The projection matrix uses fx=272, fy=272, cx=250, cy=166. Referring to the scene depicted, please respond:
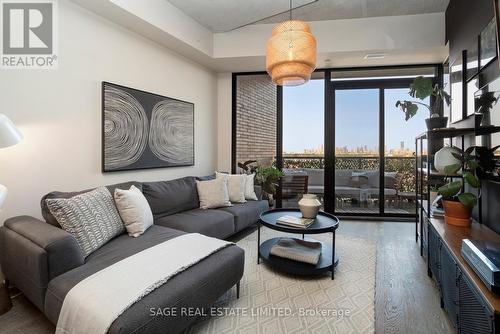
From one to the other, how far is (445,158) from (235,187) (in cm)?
244

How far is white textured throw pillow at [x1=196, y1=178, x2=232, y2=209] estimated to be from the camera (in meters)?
3.49

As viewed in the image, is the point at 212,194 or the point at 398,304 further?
the point at 212,194

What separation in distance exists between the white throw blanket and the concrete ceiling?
3028 mm

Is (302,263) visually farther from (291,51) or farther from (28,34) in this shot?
(28,34)

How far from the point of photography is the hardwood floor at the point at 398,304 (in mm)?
1790

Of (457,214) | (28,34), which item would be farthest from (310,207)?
(28,34)

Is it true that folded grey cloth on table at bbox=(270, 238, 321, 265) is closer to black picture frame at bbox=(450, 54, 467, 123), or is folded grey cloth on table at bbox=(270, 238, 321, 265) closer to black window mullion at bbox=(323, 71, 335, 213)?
black picture frame at bbox=(450, 54, 467, 123)

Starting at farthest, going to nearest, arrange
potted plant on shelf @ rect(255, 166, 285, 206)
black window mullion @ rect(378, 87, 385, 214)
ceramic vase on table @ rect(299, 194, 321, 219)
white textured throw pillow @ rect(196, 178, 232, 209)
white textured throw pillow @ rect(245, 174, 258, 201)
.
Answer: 1. black window mullion @ rect(378, 87, 385, 214)
2. potted plant on shelf @ rect(255, 166, 285, 206)
3. white textured throw pillow @ rect(245, 174, 258, 201)
4. white textured throw pillow @ rect(196, 178, 232, 209)
5. ceramic vase on table @ rect(299, 194, 321, 219)

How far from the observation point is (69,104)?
102 inches

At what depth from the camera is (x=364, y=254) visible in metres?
3.03

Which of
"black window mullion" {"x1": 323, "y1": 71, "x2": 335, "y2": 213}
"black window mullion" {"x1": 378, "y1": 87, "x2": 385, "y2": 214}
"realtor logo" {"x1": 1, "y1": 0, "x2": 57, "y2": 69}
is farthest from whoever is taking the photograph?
"black window mullion" {"x1": 323, "y1": 71, "x2": 335, "y2": 213}

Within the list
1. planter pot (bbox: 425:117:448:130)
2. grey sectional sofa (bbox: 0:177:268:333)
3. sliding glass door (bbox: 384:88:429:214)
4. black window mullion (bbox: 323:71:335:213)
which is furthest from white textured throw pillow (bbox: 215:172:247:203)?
sliding glass door (bbox: 384:88:429:214)

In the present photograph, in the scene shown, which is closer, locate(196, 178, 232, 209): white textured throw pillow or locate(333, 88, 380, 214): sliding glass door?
locate(196, 178, 232, 209): white textured throw pillow

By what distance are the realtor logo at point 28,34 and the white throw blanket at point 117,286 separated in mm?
1941
